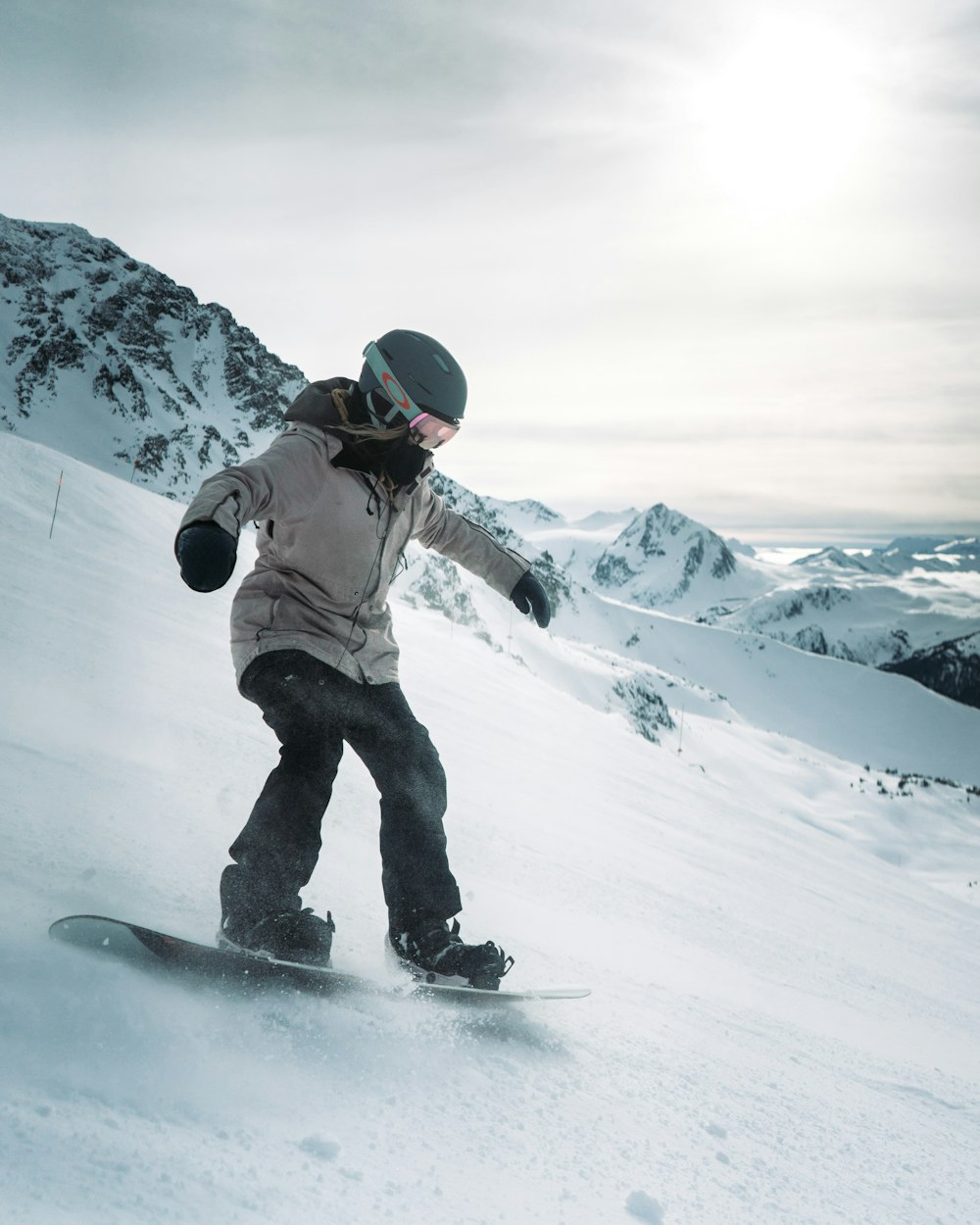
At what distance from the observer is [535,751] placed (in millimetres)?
9211

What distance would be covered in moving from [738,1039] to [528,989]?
1.00 m

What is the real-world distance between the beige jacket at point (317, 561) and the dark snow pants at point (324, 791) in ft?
0.32

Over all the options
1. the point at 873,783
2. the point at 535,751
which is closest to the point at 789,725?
the point at 873,783

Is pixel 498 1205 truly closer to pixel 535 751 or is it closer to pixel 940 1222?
pixel 940 1222

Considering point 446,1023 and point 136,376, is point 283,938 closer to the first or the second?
point 446,1023

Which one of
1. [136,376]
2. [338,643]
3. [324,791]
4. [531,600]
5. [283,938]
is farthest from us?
[136,376]

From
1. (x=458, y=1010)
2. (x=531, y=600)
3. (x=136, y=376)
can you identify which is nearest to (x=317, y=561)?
(x=531, y=600)

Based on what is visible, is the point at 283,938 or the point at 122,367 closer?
the point at 283,938

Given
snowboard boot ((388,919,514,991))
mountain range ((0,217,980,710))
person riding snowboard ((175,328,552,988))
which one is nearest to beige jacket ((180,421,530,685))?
person riding snowboard ((175,328,552,988))

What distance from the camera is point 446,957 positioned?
2508 mm

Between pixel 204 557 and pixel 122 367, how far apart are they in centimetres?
14754

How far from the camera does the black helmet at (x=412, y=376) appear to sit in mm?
2889

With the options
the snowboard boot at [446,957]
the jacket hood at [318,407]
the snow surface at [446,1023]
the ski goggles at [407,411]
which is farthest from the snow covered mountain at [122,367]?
the snowboard boot at [446,957]

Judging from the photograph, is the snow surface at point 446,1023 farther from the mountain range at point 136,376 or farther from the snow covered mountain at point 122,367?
the snow covered mountain at point 122,367
